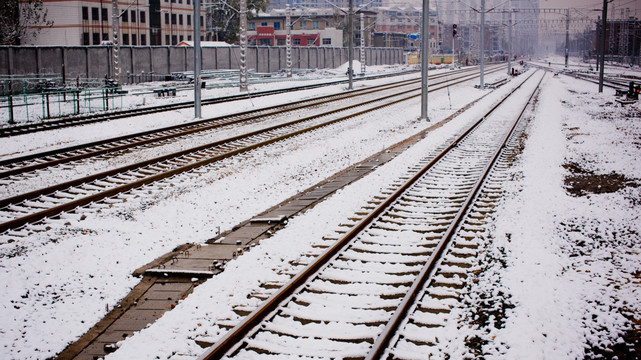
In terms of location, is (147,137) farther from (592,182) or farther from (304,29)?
(304,29)

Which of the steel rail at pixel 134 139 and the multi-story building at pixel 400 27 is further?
the multi-story building at pixel 400 27

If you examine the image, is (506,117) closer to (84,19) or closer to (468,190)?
(468,190)

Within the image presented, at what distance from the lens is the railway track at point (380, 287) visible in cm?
686

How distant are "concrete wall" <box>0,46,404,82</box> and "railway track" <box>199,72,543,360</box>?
27.0 metres

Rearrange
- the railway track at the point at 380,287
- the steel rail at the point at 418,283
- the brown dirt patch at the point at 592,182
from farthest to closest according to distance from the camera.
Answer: the brown dirt patch at the point at 592,182, the railway track at the point at 380,287, the steel rail at the point at 418,283

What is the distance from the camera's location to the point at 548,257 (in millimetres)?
9758

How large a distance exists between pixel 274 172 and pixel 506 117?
1737 centimetres

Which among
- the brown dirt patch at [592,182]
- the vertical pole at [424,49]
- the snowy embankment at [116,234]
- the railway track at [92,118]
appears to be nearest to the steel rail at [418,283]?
the brown dirt patch at [592,182]

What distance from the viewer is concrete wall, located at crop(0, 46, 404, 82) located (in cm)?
4062

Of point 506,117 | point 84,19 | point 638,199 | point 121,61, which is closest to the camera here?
point 638,199

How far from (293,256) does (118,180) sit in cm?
703

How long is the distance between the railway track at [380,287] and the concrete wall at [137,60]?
27.0m

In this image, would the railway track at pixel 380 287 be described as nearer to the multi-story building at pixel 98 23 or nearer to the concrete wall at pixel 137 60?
the concrete wall at pixel 137 60

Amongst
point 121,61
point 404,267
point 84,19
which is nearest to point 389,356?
point 404,267
